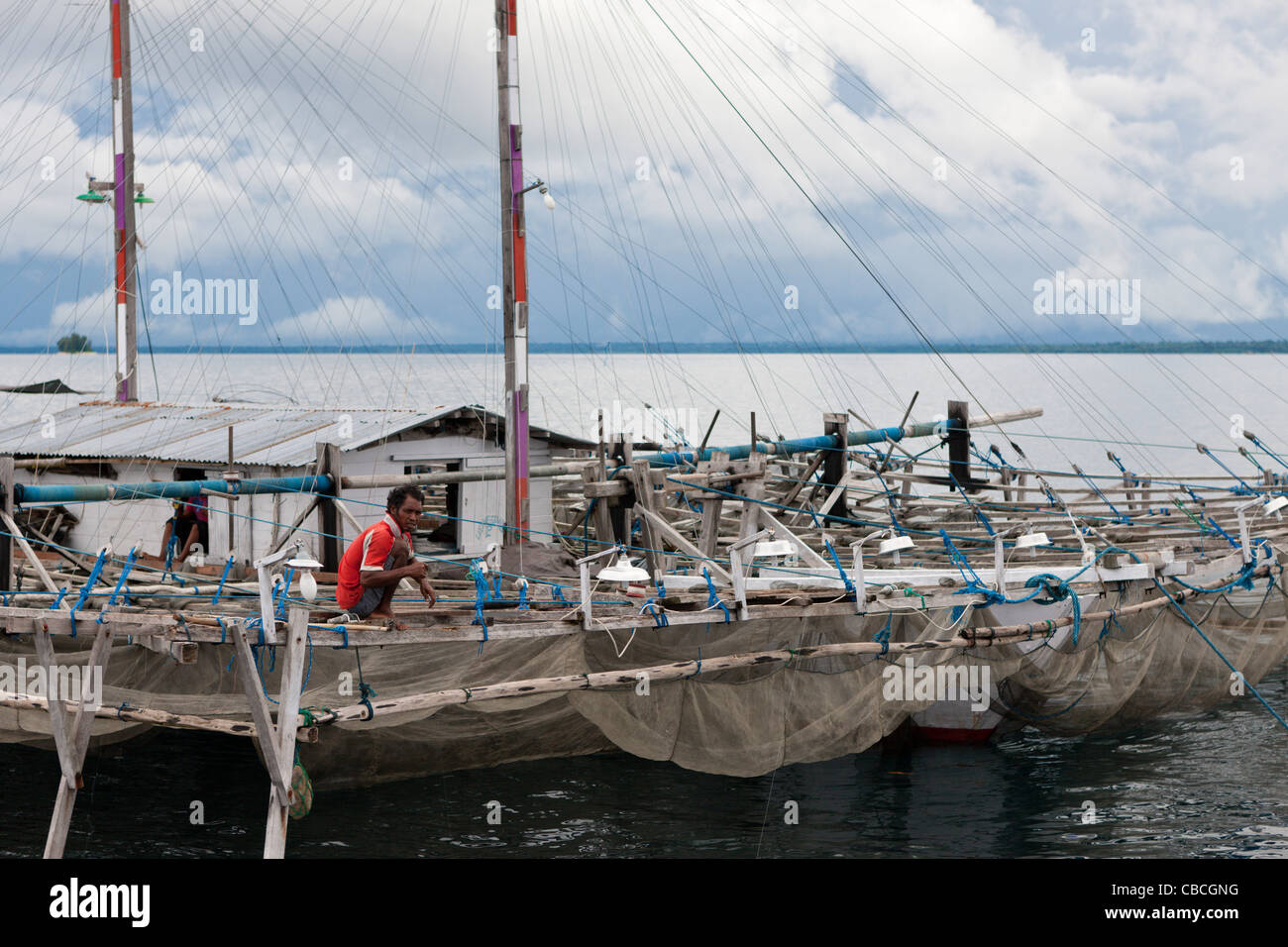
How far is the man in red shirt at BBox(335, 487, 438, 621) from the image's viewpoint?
42.9 feet

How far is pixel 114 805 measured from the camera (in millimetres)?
18062

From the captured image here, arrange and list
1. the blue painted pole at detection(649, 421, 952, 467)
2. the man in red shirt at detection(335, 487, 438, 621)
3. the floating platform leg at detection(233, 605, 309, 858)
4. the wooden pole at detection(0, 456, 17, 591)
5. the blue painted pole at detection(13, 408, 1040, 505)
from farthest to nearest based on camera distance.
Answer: the blue painted pole at detection(649, 421, 952, 467)
the blue painted pole at detection(13, 408, 1040, 505)
the wooden pole at detection(0, 456, 17, 591)
the man in red shirt at detection(335, 487, 438, 621)
the floating platform leg at detection(233, 605, 309, 858)

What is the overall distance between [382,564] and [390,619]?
2.21ft

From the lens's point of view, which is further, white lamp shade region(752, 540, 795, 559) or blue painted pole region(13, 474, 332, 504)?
blue painted pole region(13, 474, 332, 504)

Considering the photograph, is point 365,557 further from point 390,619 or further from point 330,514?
point 330,514

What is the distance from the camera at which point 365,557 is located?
1339 cm

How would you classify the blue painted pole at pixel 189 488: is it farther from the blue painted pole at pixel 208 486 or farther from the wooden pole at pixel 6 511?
the wooden pole at pixel 6 511

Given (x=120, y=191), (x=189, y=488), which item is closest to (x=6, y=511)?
(x=189, y=488)

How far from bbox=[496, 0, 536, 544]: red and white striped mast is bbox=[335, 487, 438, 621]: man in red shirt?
5.12 meters

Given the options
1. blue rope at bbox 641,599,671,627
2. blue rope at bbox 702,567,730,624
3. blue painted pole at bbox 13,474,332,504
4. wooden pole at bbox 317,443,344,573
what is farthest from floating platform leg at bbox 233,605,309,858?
blue painted pole at bbox 13,474,332,504

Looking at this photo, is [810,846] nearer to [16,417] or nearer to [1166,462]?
[16,417]

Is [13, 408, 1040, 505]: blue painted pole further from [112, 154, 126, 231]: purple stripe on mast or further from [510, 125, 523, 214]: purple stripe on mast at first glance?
[112, 154, 126, 231]: purple stripe on mast

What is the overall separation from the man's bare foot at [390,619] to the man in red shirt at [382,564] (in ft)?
0.03

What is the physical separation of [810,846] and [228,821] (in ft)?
25.3
